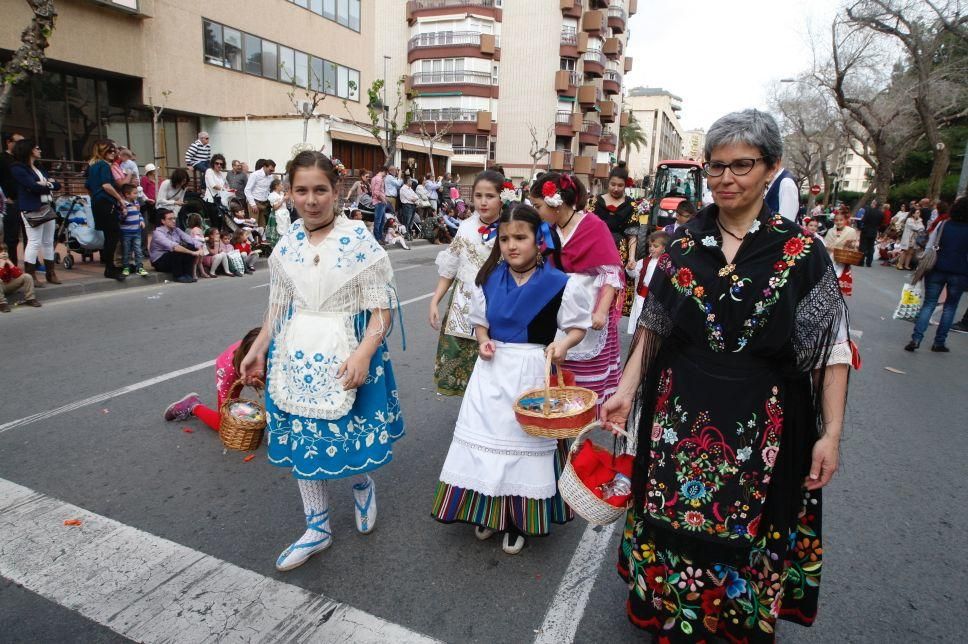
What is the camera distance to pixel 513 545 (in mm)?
3066

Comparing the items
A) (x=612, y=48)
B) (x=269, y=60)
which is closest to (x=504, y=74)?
(x=612, y=48)

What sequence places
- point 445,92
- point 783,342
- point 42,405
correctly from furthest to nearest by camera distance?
point 445,92
point 42,405
point 783,342

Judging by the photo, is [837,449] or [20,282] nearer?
[837,449]

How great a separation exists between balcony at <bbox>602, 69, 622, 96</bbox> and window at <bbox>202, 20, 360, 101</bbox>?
3284 centimetres

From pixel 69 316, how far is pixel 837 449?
27.4ft

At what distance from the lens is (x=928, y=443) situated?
4809 millimetres

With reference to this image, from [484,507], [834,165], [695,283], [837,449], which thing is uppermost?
[834,165]

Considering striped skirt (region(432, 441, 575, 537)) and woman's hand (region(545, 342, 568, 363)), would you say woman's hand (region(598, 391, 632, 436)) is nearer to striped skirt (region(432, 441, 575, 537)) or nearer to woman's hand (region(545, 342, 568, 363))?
woman's hand (region(545, 342, 568, 363))

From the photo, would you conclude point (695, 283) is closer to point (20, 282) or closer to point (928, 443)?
point (928, 443)

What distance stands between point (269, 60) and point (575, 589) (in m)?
25.4

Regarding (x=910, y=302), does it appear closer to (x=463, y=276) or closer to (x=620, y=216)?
(x=620, y=216)

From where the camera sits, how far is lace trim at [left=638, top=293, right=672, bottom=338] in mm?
2134

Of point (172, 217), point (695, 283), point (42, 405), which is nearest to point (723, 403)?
point (695, 283)

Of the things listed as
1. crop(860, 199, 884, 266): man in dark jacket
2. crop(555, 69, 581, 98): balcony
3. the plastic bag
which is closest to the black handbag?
the plastic bag
